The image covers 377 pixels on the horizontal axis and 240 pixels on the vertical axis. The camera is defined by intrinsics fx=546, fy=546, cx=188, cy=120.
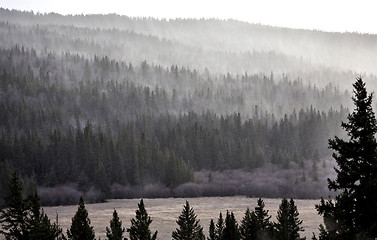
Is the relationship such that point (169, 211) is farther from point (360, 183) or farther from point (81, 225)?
point (360, 183)

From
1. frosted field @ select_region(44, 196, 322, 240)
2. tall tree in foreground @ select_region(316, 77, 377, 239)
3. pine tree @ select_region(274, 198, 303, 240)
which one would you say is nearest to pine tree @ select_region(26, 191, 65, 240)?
tall tree in foreground @ select_region(316, 77, 377, 239)

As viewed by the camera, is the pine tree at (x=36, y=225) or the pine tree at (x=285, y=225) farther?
the pine tree at (x=285, y=225)

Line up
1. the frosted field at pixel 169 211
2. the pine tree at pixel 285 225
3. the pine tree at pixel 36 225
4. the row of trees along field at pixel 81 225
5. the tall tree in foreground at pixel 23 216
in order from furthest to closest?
1. the frosted field at pixel 169 211
2. the pine tree at pixel 285 225
3. the row of trees along field at pixel 81 225
4. the tall tree in foreground at pixel 23 216
5. the pine tree at pixel 36 225

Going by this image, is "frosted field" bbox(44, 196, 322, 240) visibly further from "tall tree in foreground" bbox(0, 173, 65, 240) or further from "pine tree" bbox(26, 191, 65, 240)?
"tall tree in foreground" bbox(0, 173, 65, 240)

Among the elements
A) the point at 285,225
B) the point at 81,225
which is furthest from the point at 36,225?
the point at 285,225

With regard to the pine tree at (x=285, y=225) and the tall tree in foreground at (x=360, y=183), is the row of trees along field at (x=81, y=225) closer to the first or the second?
the pine tree at (x=285, y=225)

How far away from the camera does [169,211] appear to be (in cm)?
13988

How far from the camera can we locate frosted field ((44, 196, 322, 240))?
362 ft

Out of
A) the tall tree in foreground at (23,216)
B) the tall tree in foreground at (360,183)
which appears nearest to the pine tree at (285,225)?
the tall tree in foreground at (23,216)

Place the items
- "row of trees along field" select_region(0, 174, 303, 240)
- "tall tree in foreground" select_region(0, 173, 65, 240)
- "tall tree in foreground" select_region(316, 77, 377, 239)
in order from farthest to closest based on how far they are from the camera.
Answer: "row of trees along field" select_region(0, 174, 303, 240)
"tall tree in foreground" select_region(0, 173, 65, 240)
"tall tree in foreground" select_region(316, 77, 377, 239)

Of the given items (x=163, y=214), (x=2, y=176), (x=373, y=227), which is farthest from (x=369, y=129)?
(x=2, y=176)

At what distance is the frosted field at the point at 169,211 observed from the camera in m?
110

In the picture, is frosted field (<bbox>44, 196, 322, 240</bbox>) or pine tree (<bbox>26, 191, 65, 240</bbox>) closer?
pine tree (<bbox>26, 191, 65, 240</bbox>)

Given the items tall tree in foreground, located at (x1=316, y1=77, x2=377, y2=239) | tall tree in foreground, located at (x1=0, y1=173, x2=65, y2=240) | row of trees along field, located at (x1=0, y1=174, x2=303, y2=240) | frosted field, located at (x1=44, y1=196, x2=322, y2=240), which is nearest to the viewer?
tall tree in foreground, located at (x1=316, y1=77, x2=377, y2=239)
